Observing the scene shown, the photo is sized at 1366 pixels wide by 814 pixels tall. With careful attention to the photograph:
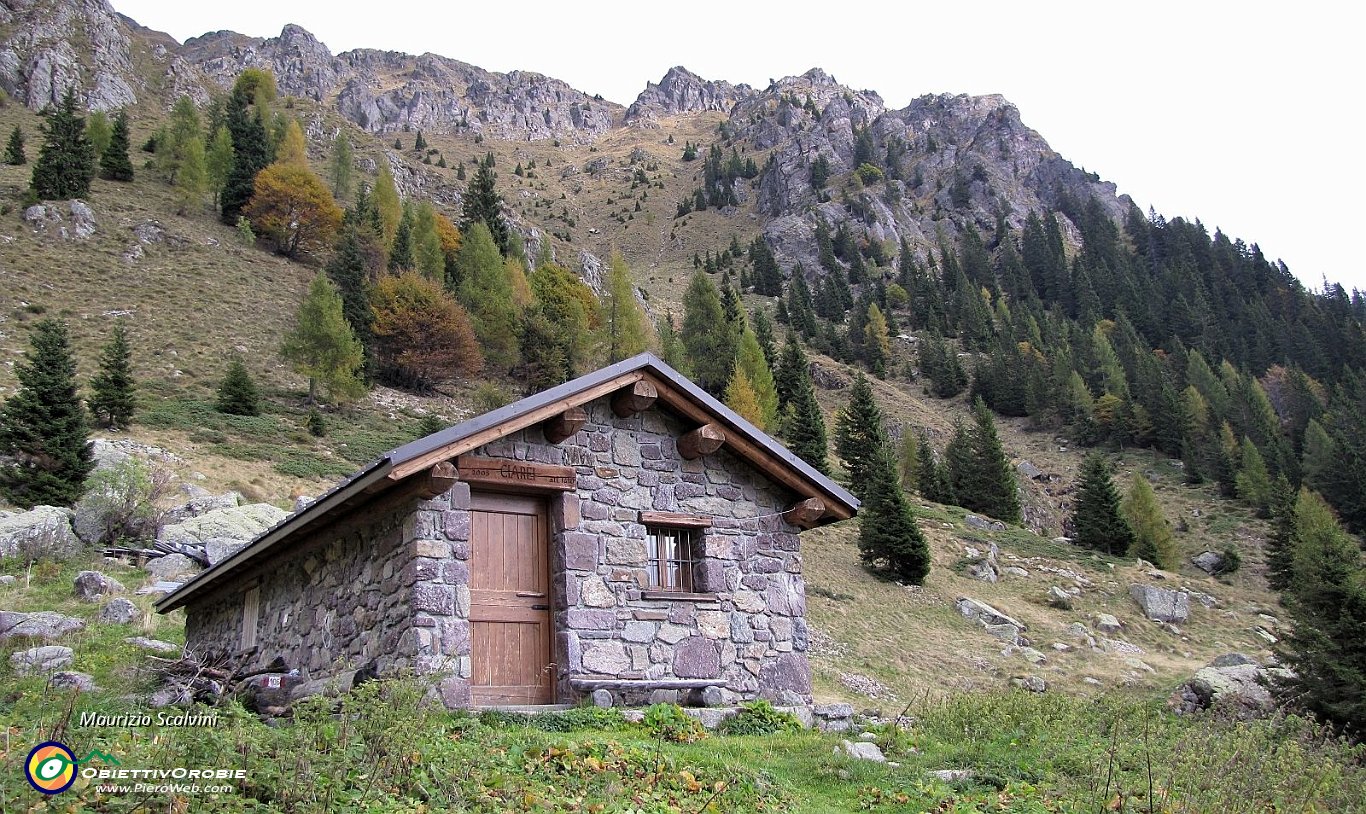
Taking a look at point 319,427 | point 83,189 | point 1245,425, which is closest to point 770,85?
point 1245,425

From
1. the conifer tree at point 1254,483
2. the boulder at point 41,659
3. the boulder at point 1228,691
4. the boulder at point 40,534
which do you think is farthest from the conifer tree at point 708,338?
the boulder at point 41,659

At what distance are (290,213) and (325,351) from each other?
65.7 ft

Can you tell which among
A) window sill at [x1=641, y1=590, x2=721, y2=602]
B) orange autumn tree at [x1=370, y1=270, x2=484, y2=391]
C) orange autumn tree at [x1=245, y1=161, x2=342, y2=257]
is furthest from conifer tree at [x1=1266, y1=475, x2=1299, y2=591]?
orange autumn tree at [x1=245, y1=161, x2=342, y2=257]

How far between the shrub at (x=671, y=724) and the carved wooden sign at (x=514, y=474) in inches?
110

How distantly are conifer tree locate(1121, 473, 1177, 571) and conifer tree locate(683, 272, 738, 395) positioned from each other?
816 inches

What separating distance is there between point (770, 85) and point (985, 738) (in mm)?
191670

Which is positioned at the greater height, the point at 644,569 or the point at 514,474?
the point at 514,474

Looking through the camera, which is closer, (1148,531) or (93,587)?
(93,587)

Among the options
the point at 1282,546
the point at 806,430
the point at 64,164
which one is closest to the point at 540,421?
the point at 806,430

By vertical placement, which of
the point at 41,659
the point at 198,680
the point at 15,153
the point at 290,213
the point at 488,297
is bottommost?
the point at 198,680

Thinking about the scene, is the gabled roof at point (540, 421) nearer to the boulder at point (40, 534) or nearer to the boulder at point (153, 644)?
the boulder at point (153, 644)

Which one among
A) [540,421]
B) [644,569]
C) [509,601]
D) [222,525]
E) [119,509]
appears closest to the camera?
[509,601]

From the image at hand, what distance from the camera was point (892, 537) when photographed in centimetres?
2909

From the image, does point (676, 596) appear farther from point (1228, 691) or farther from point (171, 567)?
point (171, 567)
